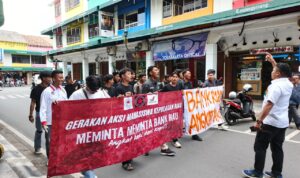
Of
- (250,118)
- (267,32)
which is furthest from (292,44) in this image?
(250,118)

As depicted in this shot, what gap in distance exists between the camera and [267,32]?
10.0m

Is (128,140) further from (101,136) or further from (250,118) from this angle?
(250,118)

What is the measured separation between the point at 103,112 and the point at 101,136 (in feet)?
1.10

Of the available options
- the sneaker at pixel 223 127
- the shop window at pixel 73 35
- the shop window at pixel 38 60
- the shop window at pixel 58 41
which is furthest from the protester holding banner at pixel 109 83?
the shop window at pixel 38 60

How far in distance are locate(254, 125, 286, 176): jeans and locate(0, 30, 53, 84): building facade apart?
124ft

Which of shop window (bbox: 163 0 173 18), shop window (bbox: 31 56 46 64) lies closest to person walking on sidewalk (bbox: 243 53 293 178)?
shop window (bbox: 163 0 173 18)

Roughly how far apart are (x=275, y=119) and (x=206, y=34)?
28.5 feet

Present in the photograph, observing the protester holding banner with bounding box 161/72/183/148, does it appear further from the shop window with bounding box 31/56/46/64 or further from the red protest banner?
the shop window with bounding box 31/56/46/64

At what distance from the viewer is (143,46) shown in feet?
47.9

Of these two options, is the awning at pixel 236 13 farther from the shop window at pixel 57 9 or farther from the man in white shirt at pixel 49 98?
the shop window at pixel 57 9

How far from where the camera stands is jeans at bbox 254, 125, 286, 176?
313cm

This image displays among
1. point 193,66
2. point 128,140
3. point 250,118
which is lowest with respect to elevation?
point 250,118

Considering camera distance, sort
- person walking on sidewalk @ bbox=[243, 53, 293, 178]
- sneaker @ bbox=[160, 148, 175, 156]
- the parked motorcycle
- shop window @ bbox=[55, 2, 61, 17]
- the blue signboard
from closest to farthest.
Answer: person walking on sidewalk @ bbox=[243, 53, 293, 178], sneaker @ bbox=[160, 148, 175, 156], the parked motorcycle, the blue signboard, shop window @ bbox=[55, 2, 61, 17]

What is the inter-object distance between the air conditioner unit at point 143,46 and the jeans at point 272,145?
11551 millimetres
